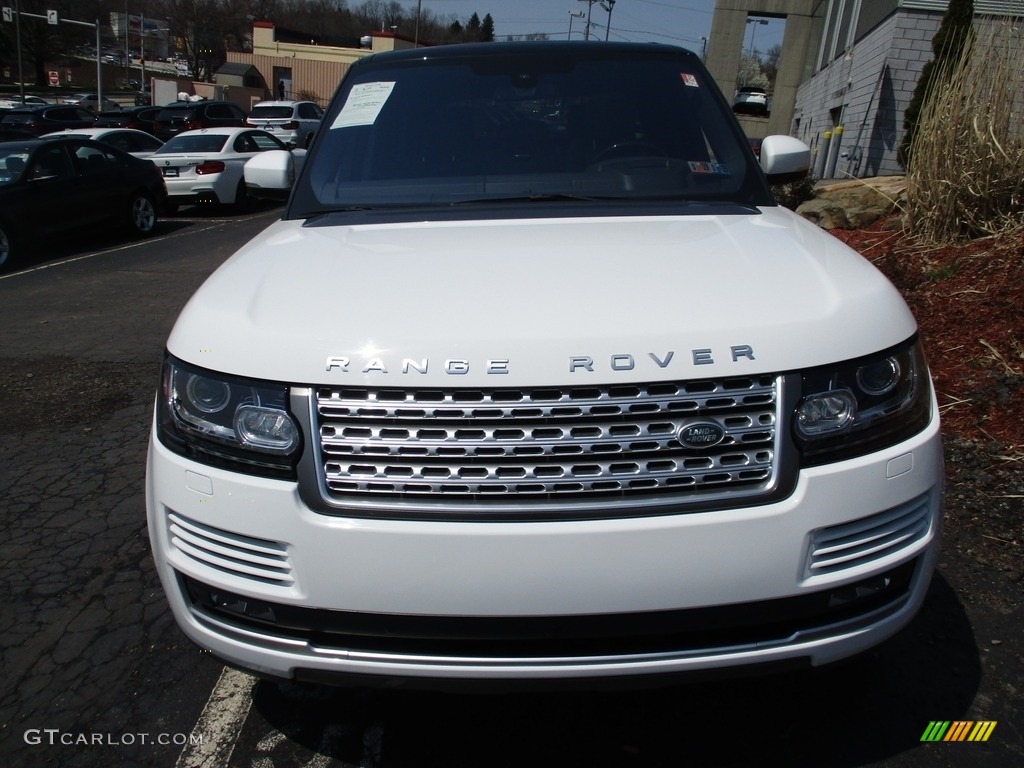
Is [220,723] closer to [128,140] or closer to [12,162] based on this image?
[12,162]

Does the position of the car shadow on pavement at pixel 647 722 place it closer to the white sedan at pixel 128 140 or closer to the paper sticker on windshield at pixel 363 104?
the paper sticker on windshield at pixel 363 104

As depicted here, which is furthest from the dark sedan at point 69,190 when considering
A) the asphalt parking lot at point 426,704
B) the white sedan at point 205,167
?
the asphalt parking lot at point 426,704

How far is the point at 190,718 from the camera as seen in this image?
2449mm

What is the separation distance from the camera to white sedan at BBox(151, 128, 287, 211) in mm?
14797

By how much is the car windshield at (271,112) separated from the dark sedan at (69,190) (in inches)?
603

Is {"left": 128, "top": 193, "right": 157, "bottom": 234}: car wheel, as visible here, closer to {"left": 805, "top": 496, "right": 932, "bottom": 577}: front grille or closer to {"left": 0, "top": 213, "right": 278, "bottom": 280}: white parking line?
{"left": 0, "top": 213, "right": 278, "bottom": 280}: white parking line

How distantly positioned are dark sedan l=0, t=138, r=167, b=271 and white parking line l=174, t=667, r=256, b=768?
968 cm

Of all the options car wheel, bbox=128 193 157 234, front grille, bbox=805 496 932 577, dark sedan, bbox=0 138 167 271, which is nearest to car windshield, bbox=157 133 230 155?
dark sedan, bbox=0 138 167 271

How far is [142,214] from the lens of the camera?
43.0 feet

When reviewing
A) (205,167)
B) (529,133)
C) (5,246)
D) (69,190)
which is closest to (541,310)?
(529,133)

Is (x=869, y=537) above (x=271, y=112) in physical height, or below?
above

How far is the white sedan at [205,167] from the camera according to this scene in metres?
14.8

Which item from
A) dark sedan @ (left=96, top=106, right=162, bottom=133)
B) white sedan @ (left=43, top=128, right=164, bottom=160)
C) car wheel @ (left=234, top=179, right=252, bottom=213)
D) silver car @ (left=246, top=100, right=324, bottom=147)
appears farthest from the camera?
dark sedan @ (left=96, top=106, right=162, bottom=133)

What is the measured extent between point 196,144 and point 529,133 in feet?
46.5
